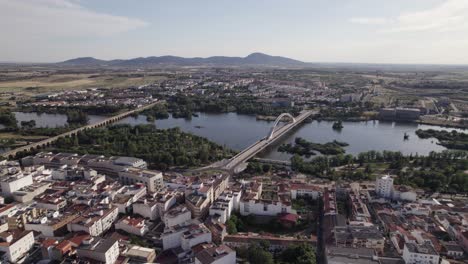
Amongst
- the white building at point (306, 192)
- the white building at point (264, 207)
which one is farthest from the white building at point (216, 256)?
the white building at point (306, 192)

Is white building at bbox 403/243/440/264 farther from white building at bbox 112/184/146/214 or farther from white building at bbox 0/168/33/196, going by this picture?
white building at bbox 0/168/33/196

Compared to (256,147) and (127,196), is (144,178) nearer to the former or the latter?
(127,196)

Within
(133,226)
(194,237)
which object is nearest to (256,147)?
(133,226)

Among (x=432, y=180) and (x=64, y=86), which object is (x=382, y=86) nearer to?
(x=432, y=180)

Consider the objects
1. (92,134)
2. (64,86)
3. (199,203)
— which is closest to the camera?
(199,203)

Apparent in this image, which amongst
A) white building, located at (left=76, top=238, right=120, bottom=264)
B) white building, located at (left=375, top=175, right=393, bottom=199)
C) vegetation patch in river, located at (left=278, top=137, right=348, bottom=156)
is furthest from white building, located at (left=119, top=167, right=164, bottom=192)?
vegetation patch in river, located at (left=278, top=137, right=348, bottom=156)

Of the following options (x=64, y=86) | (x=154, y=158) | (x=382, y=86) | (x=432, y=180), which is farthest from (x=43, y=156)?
(x=382, y=86)
